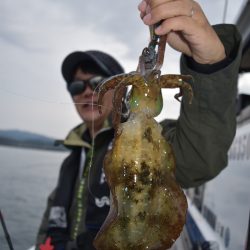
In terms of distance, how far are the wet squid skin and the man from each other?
0.54ft

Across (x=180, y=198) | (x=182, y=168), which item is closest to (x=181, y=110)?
(x=182, y=168)

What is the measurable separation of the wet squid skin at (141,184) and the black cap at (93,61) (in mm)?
2506

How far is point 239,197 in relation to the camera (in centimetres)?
337

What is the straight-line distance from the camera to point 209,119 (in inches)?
79.7

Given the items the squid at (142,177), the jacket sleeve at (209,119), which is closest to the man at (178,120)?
the jacket sleeve at (209,119)

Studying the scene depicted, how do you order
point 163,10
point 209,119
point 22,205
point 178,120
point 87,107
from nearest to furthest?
point 163,10 → point 209,119 → point 178,120 → point 87,107 → point 22,205

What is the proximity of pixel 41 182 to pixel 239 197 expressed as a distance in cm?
1239

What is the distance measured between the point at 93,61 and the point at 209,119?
1.96 meters

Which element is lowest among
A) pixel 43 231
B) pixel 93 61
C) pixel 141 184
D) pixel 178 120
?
pixel 43 231

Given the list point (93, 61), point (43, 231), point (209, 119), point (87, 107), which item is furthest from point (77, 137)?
point (209, 119)

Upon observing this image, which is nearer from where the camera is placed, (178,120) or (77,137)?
(178,120)

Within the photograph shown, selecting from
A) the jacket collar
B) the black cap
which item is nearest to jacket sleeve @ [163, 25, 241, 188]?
the jacket collar

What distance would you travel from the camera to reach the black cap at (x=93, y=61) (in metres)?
3.74

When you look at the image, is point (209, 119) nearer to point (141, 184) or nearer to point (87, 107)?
point (141, 184)
